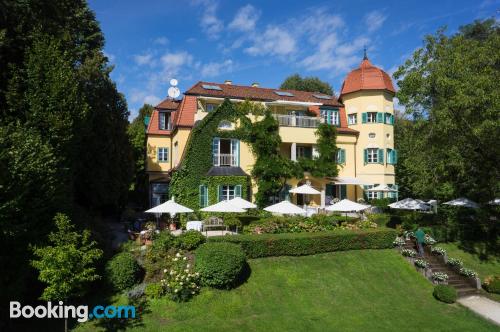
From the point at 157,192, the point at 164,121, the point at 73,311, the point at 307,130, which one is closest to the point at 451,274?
the point at 307,130

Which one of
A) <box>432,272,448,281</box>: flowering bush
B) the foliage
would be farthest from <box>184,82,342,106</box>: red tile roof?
the foliage

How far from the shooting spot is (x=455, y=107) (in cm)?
1905

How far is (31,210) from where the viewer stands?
43.2 feet

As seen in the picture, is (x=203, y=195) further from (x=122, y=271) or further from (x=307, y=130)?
(x=122, y=271)

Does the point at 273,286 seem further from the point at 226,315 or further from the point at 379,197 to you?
the point at 379,197

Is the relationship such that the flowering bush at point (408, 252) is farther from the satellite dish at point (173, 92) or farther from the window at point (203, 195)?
the satellite dish at point (173, 92)

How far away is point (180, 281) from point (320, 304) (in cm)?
617

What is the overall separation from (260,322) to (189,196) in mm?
14446

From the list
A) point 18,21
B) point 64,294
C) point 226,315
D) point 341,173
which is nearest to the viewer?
point 64,294

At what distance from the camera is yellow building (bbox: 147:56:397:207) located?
99.0 ft

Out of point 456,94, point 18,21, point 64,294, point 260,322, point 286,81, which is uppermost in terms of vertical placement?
point 286,81

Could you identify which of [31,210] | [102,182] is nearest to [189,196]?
[102,182]

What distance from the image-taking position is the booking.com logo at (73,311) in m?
13.3

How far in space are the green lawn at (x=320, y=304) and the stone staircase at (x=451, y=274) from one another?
1.54 metres
